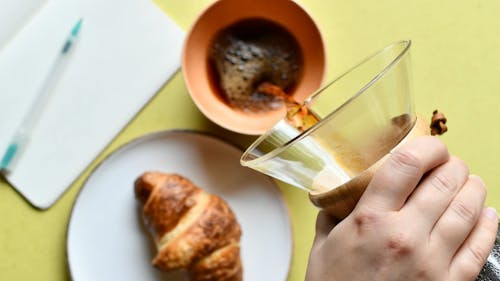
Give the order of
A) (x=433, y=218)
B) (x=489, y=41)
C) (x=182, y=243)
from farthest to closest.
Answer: (x=489, y=41) < (x=182, y=243) < (x=433, y=218)

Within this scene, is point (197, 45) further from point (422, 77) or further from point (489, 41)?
point (489, 41)

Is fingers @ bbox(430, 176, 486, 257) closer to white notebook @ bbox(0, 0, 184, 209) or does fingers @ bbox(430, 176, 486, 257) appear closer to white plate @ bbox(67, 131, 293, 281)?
white plate @ bbox(67, 131, 293, 281)

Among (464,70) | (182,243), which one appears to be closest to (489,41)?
(464,70)

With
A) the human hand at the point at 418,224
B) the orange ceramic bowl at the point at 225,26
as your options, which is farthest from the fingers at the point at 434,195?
the orange ceramic bowl at the point at 225,26

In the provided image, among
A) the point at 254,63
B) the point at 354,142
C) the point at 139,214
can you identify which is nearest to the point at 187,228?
the point at 139,214

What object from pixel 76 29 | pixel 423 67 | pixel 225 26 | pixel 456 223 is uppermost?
pixel 76 29

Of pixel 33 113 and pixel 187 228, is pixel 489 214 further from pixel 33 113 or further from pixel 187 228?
pixel 33 113

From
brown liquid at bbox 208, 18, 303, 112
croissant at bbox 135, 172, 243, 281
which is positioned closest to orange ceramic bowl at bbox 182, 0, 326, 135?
brown liquid at bbox 208, 18, 303, 112
